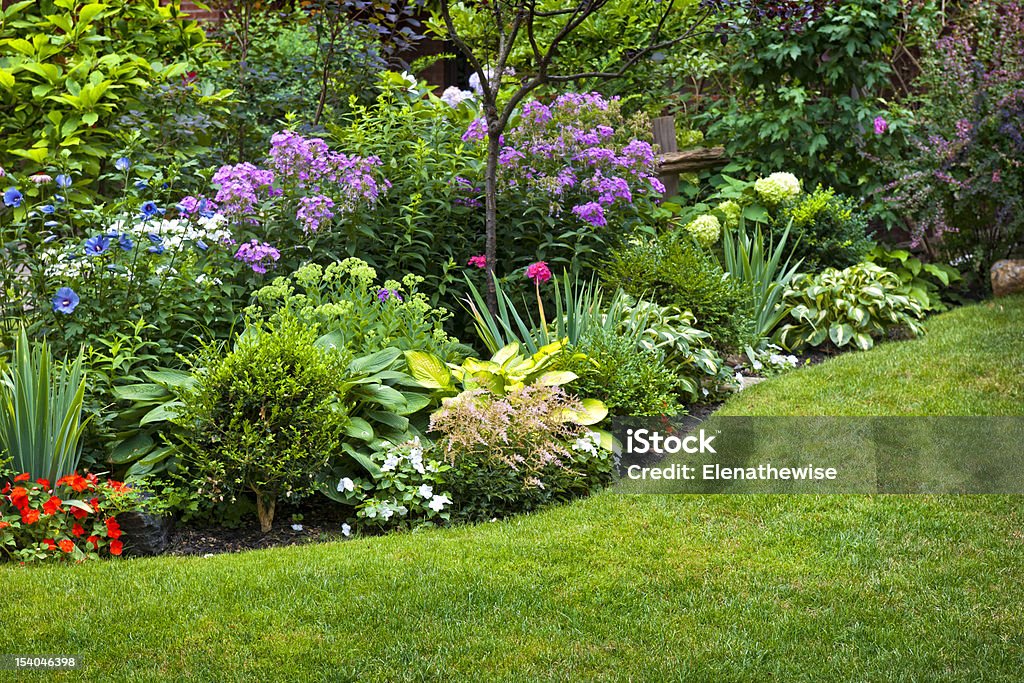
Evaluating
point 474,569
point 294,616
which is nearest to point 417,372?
point 474,569

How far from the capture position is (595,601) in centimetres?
318

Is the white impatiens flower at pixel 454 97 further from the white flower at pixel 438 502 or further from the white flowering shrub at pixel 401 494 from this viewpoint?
the white flower at pixel 438 502

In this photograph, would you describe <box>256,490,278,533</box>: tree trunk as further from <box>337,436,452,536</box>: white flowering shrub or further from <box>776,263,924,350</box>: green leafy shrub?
<box>776,263,924,350</box>: green leafy shrub

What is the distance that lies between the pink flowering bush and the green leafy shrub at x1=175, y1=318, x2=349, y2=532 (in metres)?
2.23

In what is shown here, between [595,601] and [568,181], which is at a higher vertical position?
[568,181]

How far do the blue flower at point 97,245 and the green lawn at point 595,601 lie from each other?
152 centimetres

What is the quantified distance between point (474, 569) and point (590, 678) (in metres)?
0.79

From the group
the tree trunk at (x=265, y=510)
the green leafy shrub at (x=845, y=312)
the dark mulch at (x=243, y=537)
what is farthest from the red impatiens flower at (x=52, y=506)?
the green leafy shrub at (x=845, y=312)

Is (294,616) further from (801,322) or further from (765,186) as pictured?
(765,186)

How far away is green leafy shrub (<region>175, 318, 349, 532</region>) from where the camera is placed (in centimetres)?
388

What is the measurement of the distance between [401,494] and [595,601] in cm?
117

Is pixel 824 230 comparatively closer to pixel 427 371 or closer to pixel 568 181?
pixel 568 181

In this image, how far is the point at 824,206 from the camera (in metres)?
7.25

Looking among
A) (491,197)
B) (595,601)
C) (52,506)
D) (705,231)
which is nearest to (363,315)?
(491,197)
